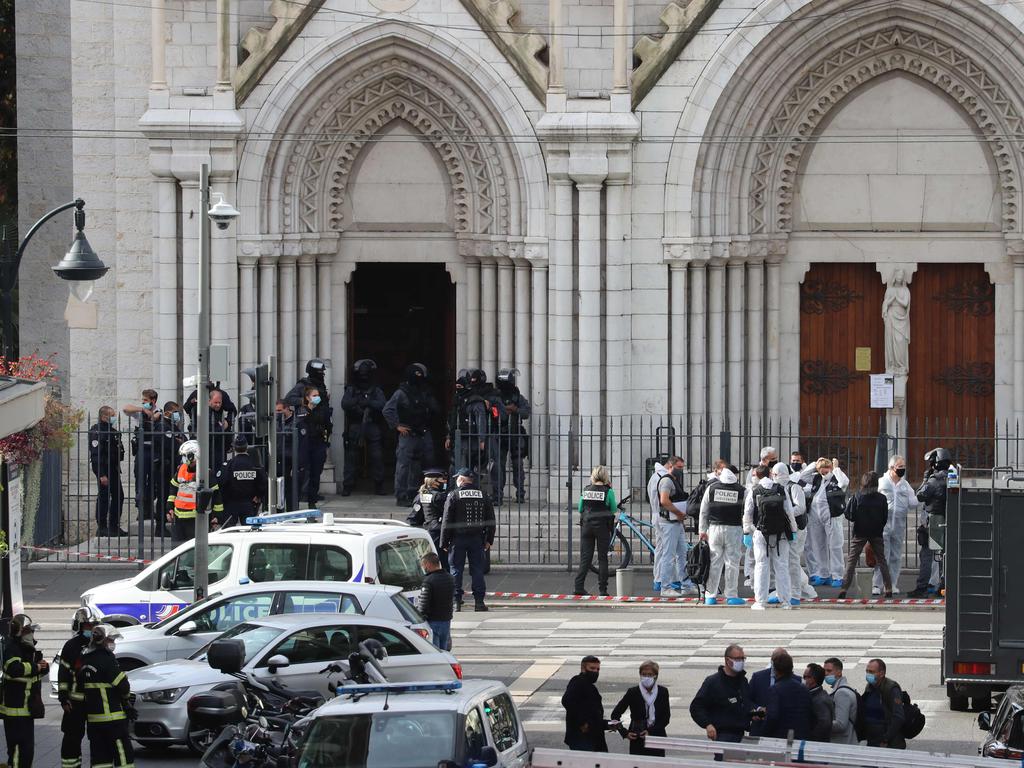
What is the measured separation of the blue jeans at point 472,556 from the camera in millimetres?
23188

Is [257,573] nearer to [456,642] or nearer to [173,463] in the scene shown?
[456,642]

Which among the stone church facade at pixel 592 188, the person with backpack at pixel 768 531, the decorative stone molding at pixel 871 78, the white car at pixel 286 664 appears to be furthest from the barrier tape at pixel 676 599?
the white car at pixel 286 664

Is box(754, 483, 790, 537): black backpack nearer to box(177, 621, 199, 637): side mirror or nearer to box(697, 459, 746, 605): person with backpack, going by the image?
box(697, 459, 746, 605): person with backpack

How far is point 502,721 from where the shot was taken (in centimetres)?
1392

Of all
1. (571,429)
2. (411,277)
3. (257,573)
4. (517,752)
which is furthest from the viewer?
(411,277)

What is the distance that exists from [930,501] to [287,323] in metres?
9.11

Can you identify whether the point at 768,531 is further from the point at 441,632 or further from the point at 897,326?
the point at 897,326

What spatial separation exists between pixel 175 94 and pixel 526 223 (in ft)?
15.3

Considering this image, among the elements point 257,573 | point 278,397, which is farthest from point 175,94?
point 257,573

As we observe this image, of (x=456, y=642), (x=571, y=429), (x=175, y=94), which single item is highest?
A: (x=175, y=94)

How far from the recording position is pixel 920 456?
2842 centimetres

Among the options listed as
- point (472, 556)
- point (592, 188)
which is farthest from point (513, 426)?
point (472, 556)

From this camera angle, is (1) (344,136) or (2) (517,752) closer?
(2) (517,752)

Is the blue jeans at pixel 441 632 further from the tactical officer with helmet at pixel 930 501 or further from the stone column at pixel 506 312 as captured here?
the stone column at pixel 506 312
